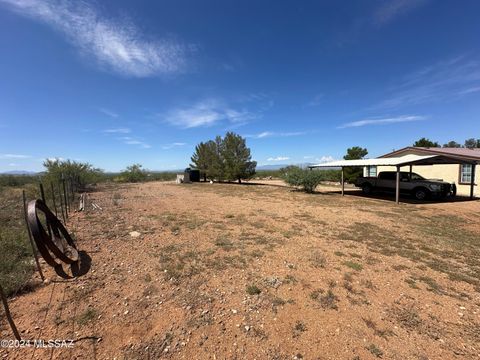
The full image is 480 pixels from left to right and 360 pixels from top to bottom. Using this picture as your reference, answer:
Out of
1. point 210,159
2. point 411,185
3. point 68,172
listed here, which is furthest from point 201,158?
point 411,185

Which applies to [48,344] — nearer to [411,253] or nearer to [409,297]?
[409,297]

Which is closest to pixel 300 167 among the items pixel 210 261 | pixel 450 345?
pixel 210 261

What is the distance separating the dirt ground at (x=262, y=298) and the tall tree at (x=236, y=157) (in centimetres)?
1719

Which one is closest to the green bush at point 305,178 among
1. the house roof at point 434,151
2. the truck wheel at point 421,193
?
the truck wheel at point 421,193

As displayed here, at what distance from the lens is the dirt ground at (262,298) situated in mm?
2529

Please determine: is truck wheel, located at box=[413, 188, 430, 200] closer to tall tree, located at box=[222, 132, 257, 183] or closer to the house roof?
the house roof

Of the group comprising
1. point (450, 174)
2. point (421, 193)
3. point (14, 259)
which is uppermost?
point (450, 174)

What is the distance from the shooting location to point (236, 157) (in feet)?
77.6

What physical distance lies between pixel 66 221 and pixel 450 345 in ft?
32.0

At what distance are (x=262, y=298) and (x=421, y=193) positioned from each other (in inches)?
524

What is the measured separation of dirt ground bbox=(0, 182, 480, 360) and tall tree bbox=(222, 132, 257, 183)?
17189 millimetres

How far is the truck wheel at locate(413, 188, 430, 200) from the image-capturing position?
12291 millimetres

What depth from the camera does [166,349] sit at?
2494mm

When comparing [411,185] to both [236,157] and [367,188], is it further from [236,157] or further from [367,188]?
[236,157]
